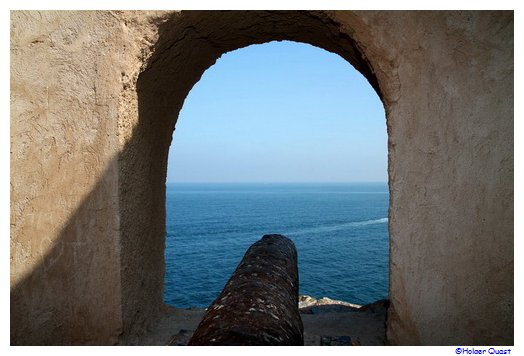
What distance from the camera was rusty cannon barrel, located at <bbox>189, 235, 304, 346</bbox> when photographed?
192 cm

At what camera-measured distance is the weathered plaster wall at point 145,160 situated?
3.49m

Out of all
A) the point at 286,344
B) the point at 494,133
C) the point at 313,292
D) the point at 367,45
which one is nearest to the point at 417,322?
the point at 494,133

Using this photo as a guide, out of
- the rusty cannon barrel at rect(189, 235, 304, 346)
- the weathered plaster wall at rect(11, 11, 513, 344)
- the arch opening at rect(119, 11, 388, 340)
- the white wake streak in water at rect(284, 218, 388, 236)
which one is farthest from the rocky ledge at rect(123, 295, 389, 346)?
the white wake streak in water at rect(284, 218, 388, 236)

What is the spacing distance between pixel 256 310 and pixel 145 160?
2732mm

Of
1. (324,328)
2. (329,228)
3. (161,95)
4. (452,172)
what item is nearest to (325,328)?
(324,328)

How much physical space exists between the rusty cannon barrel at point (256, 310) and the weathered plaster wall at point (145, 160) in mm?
1352

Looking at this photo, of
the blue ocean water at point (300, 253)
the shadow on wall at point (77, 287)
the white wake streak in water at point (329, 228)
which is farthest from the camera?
the white wake streak in water at point (329, 228)

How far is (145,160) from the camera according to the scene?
4.38 metres

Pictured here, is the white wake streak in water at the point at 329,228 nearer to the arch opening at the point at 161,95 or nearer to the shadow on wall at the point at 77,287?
the arch opening at the point at 161,95

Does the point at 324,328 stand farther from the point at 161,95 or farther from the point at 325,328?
the point at 161,95

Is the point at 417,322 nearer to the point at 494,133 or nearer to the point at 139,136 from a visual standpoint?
the point at 494,133

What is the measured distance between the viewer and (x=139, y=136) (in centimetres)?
416

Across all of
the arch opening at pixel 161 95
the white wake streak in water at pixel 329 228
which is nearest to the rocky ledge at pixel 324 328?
the arch opening at pixel 161 95

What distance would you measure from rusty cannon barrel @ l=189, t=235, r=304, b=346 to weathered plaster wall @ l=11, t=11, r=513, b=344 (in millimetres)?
1352
